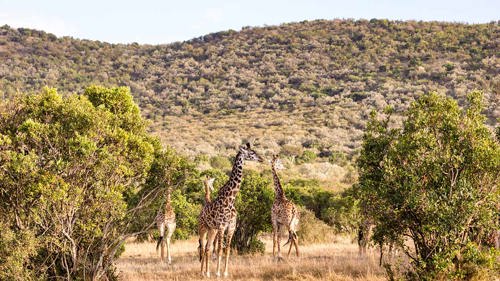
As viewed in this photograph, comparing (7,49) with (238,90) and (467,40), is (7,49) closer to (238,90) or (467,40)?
(238,90)

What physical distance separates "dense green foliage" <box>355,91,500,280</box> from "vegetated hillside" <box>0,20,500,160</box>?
4250 cm

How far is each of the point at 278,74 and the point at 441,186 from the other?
79402 mm

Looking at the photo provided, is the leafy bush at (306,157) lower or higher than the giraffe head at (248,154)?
higher

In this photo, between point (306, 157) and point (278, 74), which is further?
point (278, 74)

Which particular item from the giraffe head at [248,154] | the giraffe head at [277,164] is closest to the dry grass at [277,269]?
the giraffe head at [277,164]

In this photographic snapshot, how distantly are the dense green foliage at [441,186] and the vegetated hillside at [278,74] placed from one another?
42.5 metres

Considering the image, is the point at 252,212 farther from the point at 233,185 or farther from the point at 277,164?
the point at 233,185

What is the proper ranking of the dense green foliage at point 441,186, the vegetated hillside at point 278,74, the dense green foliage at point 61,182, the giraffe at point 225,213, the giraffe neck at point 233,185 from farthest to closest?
the vegetated hillside at point 278,74
the giraffe neck at point 233,185
the giraffe at point 225,213
the dense green foliage at point 61,182
the dense green foliage at point 441,186

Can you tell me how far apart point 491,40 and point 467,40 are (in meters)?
3.83

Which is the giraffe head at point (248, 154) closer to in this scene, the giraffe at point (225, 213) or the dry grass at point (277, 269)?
A: the giraffe at point (225, 213)

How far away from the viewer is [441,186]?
33.1 ft

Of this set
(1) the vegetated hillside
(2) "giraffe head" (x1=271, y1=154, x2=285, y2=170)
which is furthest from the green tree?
(1) the vegetated hillside

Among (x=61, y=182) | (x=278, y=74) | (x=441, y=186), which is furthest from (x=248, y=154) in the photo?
(x=278, y=74)

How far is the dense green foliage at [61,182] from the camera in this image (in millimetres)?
10352
